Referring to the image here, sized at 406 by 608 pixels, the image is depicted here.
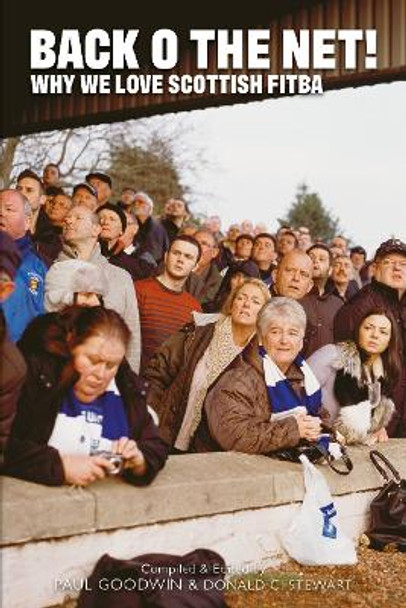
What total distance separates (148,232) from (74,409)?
5308 millimetres

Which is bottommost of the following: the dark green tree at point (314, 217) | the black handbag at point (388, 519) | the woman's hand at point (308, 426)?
the black handbag at point (388, 519)

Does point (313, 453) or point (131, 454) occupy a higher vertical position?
point (131, 454)

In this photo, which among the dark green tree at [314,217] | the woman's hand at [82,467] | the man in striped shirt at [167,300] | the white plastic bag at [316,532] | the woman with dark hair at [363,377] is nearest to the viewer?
the woman's hand at [82,467]

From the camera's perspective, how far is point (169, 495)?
379 centimetres

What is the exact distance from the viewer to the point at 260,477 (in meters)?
4.21

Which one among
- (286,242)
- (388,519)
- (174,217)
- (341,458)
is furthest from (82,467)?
(286,242)

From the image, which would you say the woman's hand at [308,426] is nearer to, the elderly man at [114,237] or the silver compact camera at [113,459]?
the silver compact camera at [113,459]

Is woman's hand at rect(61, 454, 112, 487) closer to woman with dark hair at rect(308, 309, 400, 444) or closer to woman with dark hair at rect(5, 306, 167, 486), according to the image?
woman with dark hair at rect(5, 306, 167, 486)

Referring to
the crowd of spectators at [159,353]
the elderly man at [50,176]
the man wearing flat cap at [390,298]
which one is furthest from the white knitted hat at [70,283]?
the elderly man at [50,176]

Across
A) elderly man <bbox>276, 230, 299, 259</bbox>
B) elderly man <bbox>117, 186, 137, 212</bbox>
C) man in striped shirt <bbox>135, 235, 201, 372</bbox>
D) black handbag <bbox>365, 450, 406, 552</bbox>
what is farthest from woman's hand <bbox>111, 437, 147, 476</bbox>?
elderly man <bbox>276, 230, 299, 259</bbox>

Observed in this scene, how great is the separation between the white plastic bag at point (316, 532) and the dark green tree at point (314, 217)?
4491cm

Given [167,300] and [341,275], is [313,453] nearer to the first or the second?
[167,300]

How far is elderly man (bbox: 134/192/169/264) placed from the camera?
8734 mm

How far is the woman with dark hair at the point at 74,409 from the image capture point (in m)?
3.49
